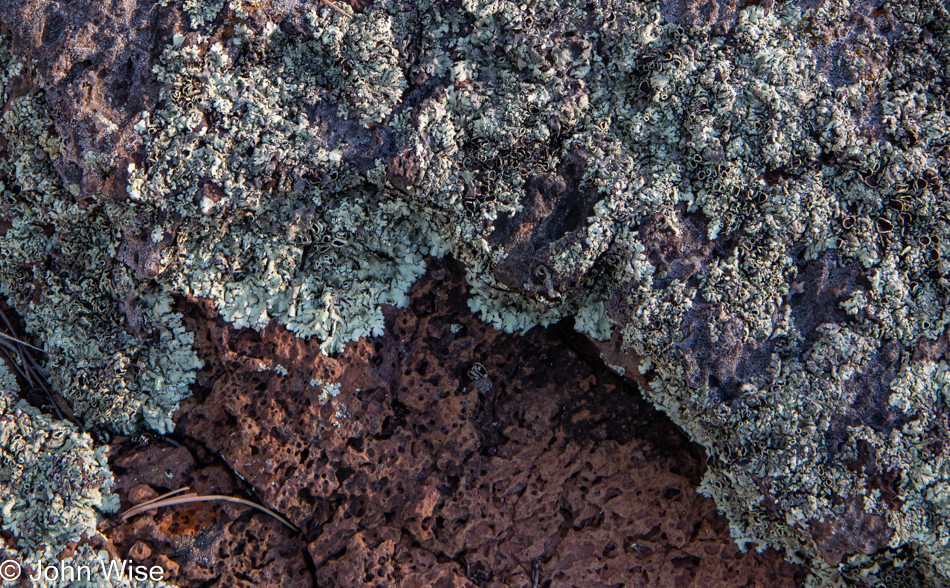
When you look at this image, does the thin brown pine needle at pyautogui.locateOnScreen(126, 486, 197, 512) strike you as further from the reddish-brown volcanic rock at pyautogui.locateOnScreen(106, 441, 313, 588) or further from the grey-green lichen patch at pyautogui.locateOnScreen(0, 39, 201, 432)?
the grey-green lichen patch at pyautogui.locateOnScreen(0, 39, 201, 432)

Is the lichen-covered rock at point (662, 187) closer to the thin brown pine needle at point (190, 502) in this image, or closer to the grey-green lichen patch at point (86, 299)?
the grey-green lichen patch at point (86, 299)

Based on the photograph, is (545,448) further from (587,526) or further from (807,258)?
(807,258)

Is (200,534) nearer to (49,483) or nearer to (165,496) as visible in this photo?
(165,496)

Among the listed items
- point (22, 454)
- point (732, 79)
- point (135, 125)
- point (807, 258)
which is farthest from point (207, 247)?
point (807, 258)

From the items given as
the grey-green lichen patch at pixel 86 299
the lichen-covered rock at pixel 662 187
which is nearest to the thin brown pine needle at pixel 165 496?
the grey-green lichen patch at pixel 86 299

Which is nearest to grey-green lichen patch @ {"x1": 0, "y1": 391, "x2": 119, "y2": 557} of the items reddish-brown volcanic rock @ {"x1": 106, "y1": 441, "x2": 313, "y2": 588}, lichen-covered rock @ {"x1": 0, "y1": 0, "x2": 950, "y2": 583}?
reddish-brown volcanic rock @ {"x1": 106, "y1": 441, "x2": 313, "y2": 588}
